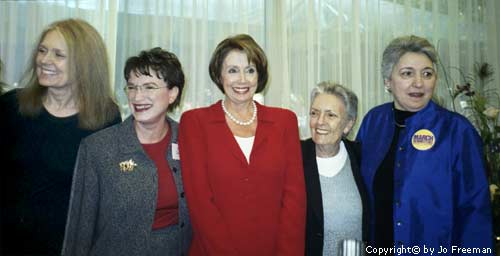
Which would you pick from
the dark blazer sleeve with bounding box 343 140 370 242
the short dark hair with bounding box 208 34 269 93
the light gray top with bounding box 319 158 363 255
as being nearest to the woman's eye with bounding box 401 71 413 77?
the dark blazer sleeve with bounding box 343 140 370 242

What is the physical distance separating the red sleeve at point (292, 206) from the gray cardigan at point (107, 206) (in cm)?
61

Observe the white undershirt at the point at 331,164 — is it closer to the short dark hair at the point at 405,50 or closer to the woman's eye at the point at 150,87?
the short dark hair at the point at 405,50

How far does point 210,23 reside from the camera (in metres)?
3.16

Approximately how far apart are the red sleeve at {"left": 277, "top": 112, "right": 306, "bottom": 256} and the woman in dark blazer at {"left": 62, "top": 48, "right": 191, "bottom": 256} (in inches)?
18.4

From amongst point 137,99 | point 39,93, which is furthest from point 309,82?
point 39,93

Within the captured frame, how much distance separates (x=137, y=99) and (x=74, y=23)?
0.54m

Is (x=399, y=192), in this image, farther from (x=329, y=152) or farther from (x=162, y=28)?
(x=162, y=28)

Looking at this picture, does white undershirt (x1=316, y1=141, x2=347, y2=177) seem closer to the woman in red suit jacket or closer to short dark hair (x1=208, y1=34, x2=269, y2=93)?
the woman in red suit jacket

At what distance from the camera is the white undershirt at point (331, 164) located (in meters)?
1.96

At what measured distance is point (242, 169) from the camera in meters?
1.69

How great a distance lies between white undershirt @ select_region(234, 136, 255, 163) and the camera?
1.75 m

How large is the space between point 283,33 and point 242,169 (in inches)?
79.7

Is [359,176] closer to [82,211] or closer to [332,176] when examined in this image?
[332,176]
